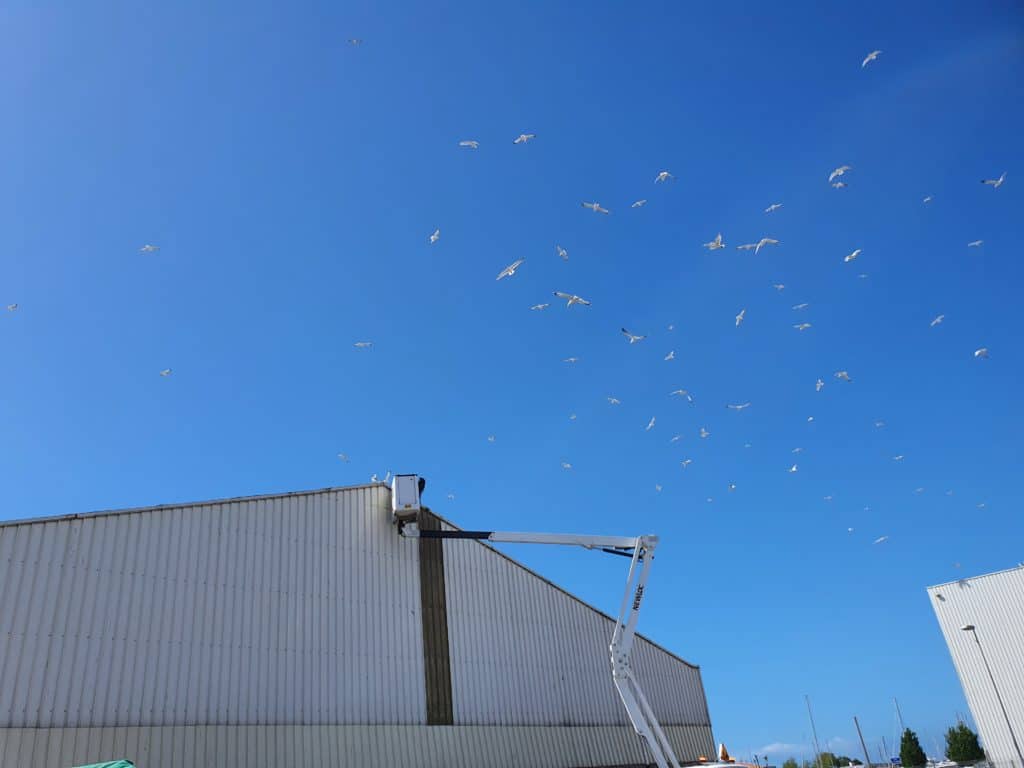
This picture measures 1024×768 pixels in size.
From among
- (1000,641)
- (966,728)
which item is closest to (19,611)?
(1000,641)

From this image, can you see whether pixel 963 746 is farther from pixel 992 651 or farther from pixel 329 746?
pixel 329 746

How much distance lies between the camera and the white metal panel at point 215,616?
20438 millimetres

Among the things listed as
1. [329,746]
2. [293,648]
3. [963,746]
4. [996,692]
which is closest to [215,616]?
[293,648]

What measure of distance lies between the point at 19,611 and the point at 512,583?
61.8 ft

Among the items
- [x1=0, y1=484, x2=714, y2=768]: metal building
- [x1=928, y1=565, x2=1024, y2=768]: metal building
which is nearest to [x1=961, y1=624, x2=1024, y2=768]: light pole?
[x1=928, y1=565, x2=1024, y2=768]: metal building

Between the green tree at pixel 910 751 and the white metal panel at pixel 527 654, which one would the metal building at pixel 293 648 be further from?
the green tree at pixel 910 751

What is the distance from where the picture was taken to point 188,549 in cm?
2430

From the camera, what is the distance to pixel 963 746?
73.9m

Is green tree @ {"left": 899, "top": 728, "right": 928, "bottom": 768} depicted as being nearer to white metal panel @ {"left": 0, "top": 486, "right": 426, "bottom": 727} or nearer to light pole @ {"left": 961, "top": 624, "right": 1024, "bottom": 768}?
light pole @ {"left": 961, "top": 624, "right": 1024, "bottom": 768}

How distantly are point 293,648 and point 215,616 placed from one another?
2.90 metres

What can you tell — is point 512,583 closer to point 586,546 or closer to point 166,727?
point 586,546

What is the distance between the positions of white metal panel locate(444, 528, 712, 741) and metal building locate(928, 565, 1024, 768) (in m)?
27.8

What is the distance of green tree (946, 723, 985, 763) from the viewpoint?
73188 mm

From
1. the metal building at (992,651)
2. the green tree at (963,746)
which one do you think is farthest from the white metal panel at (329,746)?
the green tree at (963,746)
